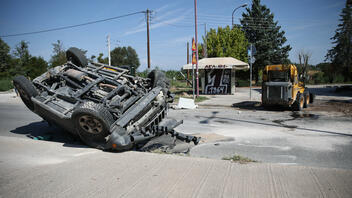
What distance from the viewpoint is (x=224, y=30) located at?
3450cm

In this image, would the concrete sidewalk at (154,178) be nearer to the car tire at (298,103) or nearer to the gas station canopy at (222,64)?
the car tire at (298,103)

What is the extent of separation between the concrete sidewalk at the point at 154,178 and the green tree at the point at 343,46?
49675mm

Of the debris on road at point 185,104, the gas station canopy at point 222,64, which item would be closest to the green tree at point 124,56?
the gas station canopy at point 222,64

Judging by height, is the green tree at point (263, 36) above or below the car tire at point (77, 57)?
above

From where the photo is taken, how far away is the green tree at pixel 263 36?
4091 cm

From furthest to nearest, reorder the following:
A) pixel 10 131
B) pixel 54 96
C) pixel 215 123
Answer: pixel 215 123 < pixel 10 131 < pixel 54 96

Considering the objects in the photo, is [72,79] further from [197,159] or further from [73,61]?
[197,159]

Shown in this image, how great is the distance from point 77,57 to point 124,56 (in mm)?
83957

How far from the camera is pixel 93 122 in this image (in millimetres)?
4652

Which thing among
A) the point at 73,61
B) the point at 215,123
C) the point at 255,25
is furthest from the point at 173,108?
the point at 255,25

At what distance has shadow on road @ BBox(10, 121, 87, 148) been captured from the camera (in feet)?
20.4

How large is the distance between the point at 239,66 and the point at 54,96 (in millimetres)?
17371

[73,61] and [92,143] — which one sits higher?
[73,61]

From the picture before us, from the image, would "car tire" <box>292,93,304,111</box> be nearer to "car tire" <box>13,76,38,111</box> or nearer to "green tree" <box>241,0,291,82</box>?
"car tire" <box>13,76,38,111</box>
